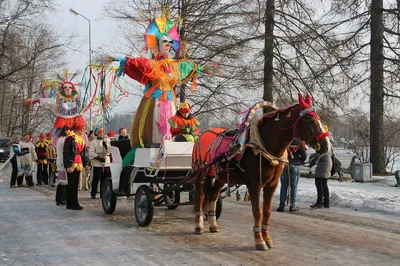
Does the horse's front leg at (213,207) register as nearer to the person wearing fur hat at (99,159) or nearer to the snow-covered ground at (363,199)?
the snow-covered ground at (363,199)

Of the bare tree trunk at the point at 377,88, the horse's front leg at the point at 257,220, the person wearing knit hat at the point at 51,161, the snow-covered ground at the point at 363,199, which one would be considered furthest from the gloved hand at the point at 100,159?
the bare tree trunk at the point at 377,88

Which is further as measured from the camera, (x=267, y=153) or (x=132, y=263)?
(x=267, y=153)

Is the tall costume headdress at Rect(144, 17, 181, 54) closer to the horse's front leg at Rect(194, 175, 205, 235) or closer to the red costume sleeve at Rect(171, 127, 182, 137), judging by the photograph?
the red costume sleeve at Rect(171, 127, 182, 137)

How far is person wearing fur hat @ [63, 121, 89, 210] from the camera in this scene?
975 centimetres

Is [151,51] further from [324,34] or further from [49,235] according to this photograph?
[324,34]

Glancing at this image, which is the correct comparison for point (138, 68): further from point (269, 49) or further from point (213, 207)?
point (269, 49)

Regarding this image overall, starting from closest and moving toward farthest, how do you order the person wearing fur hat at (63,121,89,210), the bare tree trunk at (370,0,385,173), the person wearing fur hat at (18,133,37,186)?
the person wearing fur hat at (63,121,89,210), the person wearing fur hat at (18,133,37,186), the bare tree trunk at (370,0,385,173)

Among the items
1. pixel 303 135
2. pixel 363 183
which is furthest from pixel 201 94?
pixel 303 135

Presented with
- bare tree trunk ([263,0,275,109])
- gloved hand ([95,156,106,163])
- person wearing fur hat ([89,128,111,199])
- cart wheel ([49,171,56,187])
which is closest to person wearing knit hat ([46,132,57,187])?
cart wheel ([49,171,56,187])

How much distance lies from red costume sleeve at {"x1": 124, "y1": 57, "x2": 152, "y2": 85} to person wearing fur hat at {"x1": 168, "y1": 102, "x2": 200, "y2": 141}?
943mm

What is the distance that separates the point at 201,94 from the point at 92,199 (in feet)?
25.3

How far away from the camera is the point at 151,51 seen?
931 centimetres

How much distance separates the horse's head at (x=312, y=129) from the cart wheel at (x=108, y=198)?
4.78 meters

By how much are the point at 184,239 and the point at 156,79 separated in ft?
10.8
